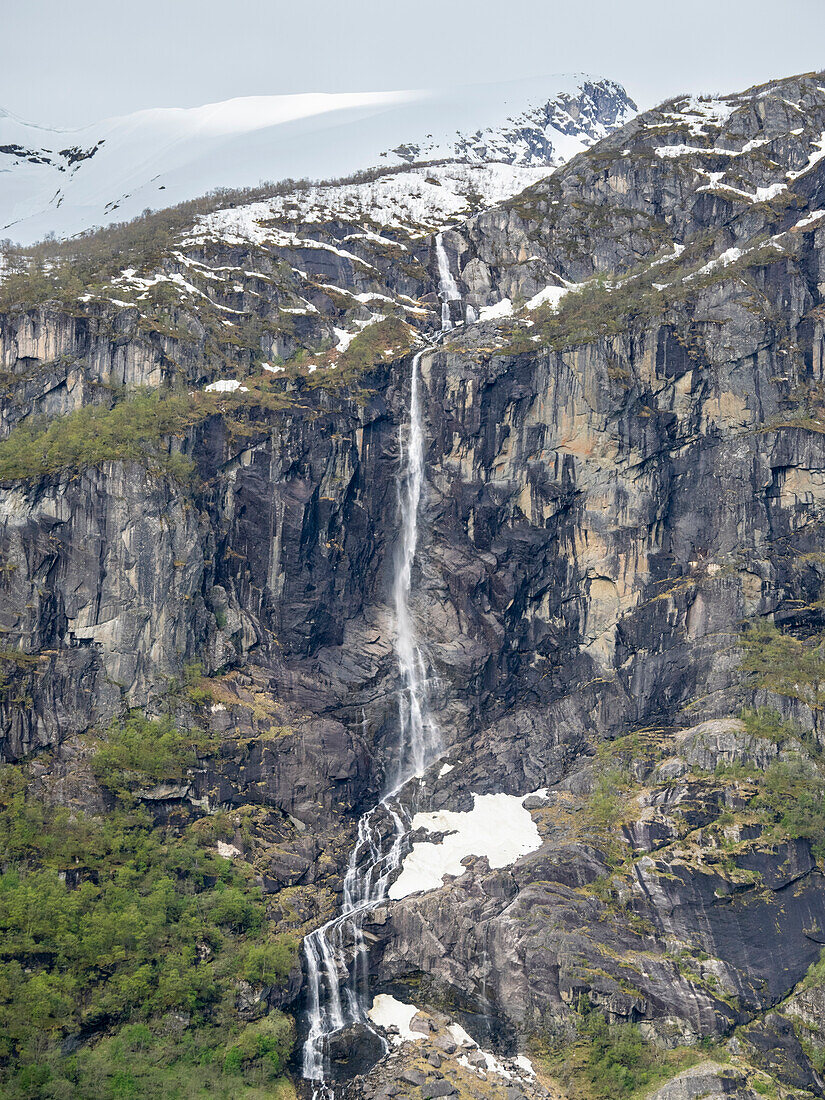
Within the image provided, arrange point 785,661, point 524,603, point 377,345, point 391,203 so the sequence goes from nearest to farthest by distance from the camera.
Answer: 1. point 785,661
2. point 524,603
3. point 377,345
4. point 391,203

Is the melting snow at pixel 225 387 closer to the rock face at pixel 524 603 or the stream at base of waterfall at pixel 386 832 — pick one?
the rock face at pixel 524 603

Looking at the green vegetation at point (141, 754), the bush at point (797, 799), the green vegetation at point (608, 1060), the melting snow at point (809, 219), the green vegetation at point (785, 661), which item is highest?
the melting snow at point (809, 219)

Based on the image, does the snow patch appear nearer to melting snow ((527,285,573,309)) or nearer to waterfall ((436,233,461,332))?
waterfall ((436,233,461,332))

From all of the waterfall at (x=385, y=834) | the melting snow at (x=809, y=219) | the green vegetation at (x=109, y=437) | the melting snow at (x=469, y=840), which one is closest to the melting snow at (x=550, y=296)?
the waterfall at (x=385, y=834)

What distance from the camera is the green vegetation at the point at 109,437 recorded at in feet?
276

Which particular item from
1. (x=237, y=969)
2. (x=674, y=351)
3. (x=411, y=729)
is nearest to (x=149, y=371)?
(x=411, y=729)

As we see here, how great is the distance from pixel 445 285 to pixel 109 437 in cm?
4152

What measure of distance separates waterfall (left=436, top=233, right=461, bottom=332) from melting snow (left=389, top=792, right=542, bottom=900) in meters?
47.3

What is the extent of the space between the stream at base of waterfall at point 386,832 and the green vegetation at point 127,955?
7.76 feet

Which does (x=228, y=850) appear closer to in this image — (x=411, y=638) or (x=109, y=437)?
(x=411, y=638)

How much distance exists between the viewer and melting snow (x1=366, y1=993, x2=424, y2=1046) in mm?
65250

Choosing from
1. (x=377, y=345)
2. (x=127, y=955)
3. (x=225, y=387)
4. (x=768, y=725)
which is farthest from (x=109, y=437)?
(x=768, y=725)

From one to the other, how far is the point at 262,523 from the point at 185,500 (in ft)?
21.3

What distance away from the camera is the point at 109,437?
86.7 metres
